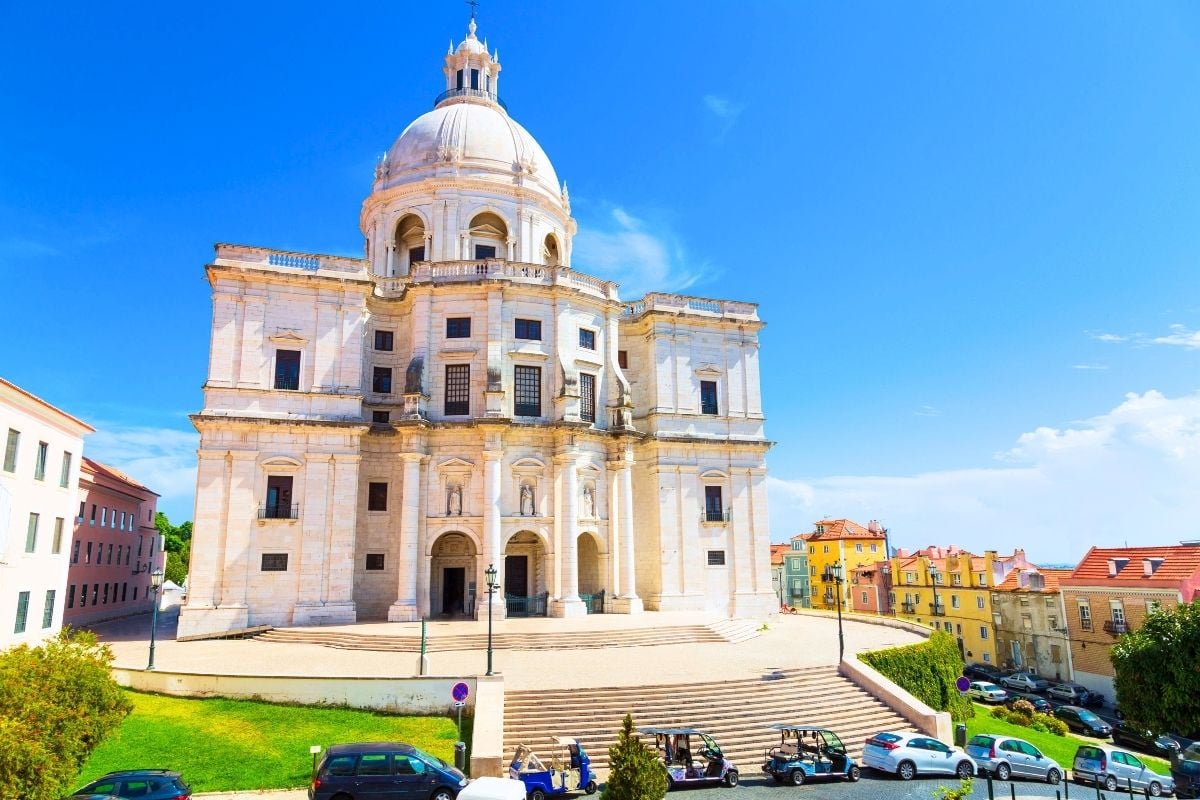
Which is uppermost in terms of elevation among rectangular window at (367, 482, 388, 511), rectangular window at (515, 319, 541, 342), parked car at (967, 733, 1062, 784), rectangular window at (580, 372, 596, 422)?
rectangular window at (515, 319, 541, 342)

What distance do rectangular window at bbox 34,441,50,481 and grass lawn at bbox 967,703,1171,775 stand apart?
122ft

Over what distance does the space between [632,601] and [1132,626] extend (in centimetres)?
3234

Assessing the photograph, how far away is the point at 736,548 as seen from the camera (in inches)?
1688

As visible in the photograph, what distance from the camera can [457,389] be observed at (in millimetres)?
38719

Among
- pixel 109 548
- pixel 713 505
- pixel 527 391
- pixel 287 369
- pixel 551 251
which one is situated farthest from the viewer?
pixel 551 251

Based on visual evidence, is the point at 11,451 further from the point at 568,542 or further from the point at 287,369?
the point at 568,542

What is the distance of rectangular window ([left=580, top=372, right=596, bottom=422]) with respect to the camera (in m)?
40.3

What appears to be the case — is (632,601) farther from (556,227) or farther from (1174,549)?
(1174,549)

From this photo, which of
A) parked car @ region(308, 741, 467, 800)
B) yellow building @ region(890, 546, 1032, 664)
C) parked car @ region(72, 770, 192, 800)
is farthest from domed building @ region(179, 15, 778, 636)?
yellow building @ region(890, 546, 1032, 664)

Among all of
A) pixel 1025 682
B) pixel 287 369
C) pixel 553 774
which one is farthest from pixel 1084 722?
pixel 287 369

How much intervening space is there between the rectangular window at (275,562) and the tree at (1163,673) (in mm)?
39614

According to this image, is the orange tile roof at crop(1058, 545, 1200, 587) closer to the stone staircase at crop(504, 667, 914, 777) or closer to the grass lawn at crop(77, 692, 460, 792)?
the stone staircase at crop(504, 667, 914, 777)

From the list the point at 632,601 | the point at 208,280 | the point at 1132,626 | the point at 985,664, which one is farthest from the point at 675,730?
the point at 985,664

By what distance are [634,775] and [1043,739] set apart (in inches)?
998
